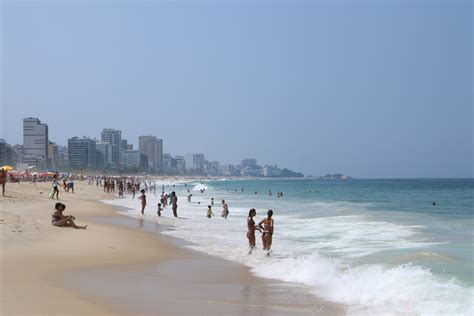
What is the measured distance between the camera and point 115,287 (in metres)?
8.54

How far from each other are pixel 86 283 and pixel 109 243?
5.70 metres

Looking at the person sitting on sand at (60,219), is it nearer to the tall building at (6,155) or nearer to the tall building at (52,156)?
the tall building at (6,155)

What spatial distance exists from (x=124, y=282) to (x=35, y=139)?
17983 cm

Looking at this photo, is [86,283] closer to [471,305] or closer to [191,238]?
[471,305]

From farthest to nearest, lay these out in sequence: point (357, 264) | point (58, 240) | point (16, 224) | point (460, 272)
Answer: point (16, 224) < point (58, 240) < point (357, 264) < point (460, 272)

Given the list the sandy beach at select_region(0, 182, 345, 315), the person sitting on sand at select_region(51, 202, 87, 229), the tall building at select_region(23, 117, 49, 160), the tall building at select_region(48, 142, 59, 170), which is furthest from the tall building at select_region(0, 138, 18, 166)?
the sandy beach at select_region(0, 182, 345, 315)

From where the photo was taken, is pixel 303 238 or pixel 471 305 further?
pixel 303 238

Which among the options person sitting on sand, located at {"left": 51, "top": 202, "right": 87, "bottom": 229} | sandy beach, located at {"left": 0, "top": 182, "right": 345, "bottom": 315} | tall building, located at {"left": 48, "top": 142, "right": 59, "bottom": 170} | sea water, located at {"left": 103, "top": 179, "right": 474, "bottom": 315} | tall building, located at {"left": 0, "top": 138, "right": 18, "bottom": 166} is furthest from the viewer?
tall building, located at {"left": 48, "top": 142, "right": 59, "bottom": 170}

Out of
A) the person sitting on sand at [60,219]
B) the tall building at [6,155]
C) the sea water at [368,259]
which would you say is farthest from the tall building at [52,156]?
the person sitting on sand at [60,219]

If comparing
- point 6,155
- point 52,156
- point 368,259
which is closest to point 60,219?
point 368,259

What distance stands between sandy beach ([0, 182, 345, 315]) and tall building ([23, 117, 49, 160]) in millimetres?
171146

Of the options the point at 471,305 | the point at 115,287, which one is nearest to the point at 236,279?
the point at 115,287

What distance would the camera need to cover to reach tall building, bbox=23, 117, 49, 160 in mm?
174125

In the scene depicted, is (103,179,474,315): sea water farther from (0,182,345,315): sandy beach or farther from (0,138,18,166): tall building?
(0,138,18,166): tall building
